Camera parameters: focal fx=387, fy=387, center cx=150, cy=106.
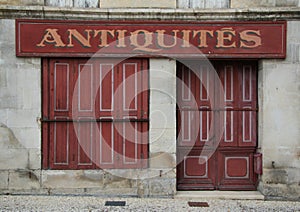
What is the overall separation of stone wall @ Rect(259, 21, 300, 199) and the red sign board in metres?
0.32

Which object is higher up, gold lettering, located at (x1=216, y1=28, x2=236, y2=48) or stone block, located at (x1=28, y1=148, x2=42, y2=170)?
gold lettering, located at (x1=216, y1=28, x2=236, y2=48)

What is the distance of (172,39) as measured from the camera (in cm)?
654

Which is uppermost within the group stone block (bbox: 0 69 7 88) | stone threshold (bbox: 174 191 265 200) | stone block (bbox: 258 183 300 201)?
stone block (bbox: 0 69 7 88)

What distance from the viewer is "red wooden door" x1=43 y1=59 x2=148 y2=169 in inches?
261

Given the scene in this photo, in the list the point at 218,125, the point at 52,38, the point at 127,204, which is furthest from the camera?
the point at 218,125

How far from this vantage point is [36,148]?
21.5 ft

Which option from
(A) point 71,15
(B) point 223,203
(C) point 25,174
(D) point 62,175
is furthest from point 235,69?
(C) point 25,174

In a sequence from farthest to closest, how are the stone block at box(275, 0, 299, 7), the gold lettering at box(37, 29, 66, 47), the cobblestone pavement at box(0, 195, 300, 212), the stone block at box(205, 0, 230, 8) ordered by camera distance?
the stone block at box(205, 0, 230, 8) → the stone block at box(275, 0, 299, 7) → the gold lettering at box(37, 29, 66, 47) → the cobblestone pavement at box(0, 195, 300, 212)

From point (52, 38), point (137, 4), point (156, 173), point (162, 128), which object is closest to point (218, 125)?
point (162, 128)

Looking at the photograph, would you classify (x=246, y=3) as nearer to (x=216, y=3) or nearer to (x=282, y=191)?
(x=216, y=3)

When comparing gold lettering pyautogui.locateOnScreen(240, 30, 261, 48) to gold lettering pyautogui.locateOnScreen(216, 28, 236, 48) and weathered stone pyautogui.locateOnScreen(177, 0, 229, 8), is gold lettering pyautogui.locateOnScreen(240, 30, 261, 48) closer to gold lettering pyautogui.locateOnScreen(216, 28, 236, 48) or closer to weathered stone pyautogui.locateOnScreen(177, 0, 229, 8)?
gold lettering pyautogui.locateOnScreen(216, 28, 236, 48)

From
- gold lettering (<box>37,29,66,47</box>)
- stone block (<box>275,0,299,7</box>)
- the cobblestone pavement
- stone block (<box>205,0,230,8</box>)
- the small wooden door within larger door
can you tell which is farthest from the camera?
the small wooden door within larger door

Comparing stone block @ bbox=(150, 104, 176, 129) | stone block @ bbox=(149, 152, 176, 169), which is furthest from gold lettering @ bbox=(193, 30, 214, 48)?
stone block @ bbox=(149, 152, 176, 169)

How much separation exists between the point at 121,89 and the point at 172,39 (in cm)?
122
